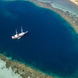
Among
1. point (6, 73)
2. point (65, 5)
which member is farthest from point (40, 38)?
point (65, 5)

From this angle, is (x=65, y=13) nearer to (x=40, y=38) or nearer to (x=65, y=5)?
(x=65, y=5)

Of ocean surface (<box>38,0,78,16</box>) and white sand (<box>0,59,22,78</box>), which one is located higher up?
ocean surface (<box>38,0,78,16</box>)

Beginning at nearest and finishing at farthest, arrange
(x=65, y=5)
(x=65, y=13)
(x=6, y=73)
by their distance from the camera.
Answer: (x=6, y=73) < (x=65, y=13) < (x=65, y=5)

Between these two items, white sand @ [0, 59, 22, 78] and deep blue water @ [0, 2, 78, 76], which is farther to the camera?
deep blue water @ [0, 2, 78, 76]

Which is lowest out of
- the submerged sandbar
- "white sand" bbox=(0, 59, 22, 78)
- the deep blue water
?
"white sand" bbox=(0, 59, 22, 78)

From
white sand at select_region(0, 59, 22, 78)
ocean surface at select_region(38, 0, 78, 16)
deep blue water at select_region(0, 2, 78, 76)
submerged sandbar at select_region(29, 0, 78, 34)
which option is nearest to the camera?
white sand at select_region(0, 59, 22, 78)

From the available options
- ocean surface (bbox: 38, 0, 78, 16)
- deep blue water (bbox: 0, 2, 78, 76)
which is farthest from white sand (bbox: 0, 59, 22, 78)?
ocean surface (bbox: 38, 0, 78, 16)

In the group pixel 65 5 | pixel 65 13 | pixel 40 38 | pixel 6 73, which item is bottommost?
pixel 6 73

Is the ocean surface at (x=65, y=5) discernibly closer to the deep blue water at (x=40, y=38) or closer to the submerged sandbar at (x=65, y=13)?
the submerged sandbar at (x=65, y=13)

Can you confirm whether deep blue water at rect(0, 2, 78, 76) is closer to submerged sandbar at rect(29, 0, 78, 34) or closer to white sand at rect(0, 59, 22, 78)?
submerged sandbar at rect(29, 0, 78, 34)
